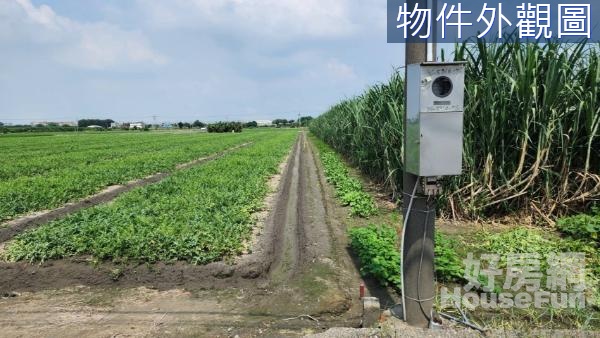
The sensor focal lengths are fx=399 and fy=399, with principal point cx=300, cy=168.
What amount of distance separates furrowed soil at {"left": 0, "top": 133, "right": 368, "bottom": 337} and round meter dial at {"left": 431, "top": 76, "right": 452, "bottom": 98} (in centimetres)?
183

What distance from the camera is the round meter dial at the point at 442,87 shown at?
255cm

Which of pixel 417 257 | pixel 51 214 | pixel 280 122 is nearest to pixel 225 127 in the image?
pixel 280 122

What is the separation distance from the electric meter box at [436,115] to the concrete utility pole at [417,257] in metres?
0.20

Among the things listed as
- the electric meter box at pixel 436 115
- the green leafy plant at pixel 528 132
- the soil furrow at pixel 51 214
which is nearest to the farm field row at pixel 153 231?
the soil furrow at pixel 51 214

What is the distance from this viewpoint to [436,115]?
2.59 m

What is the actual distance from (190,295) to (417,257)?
2097mm

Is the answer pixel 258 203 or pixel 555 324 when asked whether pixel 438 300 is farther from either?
pixel 258 203

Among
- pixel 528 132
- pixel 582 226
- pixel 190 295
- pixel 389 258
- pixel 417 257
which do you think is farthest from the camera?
pixel 528 132

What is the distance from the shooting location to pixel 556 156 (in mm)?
5488

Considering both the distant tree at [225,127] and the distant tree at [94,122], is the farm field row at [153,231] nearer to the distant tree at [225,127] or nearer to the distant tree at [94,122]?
the distant tree at [225,127]

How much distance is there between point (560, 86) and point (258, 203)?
472cm

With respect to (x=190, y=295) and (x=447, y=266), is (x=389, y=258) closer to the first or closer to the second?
(x=447, y=266)

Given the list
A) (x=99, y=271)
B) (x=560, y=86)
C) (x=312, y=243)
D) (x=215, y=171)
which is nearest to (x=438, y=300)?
(x=312, y=243)

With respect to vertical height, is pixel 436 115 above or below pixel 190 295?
above
